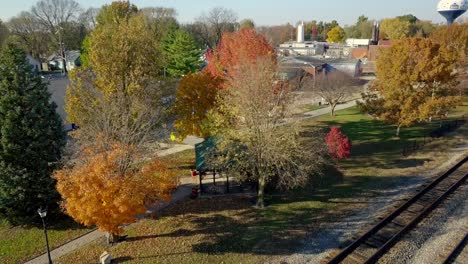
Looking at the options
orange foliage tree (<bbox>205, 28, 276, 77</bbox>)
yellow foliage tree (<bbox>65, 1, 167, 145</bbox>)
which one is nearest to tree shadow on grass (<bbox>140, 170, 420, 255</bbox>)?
yellow foliage tree (<bbox>65, 1, 167, 145</bbox>)

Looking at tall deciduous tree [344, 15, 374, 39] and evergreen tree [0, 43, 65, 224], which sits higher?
tall deciduous tree [344, 15, 374, 39]

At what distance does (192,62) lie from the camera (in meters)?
55.4

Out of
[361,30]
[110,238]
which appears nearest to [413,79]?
[110,238]

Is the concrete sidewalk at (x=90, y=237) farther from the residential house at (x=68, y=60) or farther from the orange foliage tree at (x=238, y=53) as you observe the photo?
the residential house at (x=68, y=60)

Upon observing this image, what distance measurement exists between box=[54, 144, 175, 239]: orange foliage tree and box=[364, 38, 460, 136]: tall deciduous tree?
2260 cm

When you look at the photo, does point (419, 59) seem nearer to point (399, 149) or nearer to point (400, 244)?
point (399, 149)

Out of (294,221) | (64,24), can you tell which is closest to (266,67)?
(294,221)

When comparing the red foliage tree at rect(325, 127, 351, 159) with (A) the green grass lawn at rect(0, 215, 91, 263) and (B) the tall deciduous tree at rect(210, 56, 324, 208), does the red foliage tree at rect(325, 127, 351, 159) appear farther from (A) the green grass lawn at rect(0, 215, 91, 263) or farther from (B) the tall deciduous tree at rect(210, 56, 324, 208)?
(A) the green grass lawn at rect(0, 215, 91, 263)

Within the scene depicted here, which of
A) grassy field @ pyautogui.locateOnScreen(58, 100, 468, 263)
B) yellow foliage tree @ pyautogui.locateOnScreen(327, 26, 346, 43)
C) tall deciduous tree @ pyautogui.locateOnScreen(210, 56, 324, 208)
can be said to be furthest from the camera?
yellow foliage tree @ pyautogui.locateOnScreen(327, 26, 346, 43)

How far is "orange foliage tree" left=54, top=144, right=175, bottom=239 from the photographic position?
1498cm

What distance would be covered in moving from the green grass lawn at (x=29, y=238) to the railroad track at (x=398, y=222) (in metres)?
13.6

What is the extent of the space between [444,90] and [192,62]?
35.2 metres

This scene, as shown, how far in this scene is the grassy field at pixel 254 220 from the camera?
17.0 metres

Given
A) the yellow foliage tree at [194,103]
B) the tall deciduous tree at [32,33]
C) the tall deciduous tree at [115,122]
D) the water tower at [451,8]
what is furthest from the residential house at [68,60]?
the water tower at [451,8]
